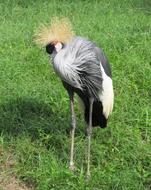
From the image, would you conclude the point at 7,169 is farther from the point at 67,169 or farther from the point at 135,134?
the point at 135,134

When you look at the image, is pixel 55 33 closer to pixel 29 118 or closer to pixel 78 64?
pixel 78 64

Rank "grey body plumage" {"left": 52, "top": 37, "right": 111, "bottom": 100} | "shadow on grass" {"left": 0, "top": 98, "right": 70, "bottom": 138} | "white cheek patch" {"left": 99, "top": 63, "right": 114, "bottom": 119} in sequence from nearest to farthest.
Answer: "grey body plumage" {"left": 52, "top": 37, "right": 111, "bottom": 100} → "white cheek patch" {"left": 99, "top": 63, "right": 114, "bottom": 119} → "shadow on grass" {"left": 0, "top": 98, "right": 70, "bottom": 138}

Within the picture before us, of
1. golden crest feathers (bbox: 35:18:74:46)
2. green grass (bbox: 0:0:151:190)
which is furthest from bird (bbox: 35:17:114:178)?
green grass (bbox: 0:0:151:190)

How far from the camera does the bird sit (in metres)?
3.48

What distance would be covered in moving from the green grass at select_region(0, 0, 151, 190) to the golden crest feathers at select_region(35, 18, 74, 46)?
36.0 inches

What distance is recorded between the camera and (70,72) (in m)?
3.46

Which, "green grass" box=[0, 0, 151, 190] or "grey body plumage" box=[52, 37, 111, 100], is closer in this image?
"grey body plumage" box=[52, 37, 111, 100]

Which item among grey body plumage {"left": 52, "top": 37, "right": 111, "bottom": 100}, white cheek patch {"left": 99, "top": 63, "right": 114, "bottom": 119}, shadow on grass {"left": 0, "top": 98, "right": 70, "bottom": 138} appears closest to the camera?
grey body plumage {"left": 52, "top": 37, "right": 111, "bottom": 100}

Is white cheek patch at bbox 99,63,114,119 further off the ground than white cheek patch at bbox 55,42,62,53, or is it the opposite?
white cheek patch at bbox 55,42,62,53

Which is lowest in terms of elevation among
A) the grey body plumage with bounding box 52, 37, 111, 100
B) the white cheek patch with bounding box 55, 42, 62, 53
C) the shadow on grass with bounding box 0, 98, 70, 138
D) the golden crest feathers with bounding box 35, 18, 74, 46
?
the shadow on grass with bounding box 0, 98, 70, 138

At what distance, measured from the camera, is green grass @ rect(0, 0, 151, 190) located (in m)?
3.84

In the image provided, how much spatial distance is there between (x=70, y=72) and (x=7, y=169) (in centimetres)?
98

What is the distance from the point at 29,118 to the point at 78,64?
1.18 m

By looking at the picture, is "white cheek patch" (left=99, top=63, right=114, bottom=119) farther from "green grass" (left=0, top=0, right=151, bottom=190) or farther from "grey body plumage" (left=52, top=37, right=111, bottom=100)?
"green grass" (left=0, top=0, right=151, bottom=190)
